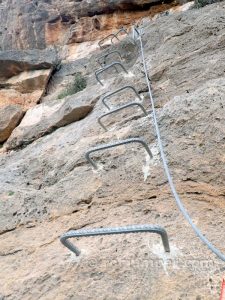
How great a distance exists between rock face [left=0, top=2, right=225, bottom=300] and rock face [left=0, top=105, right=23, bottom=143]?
A: 11.7ft

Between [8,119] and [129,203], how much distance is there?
623 centimetres

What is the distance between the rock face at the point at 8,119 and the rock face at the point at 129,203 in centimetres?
357

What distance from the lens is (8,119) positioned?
8.66m

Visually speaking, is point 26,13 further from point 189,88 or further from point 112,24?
point 189,88

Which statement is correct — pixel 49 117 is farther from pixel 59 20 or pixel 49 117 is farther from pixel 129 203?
pixel 59 20

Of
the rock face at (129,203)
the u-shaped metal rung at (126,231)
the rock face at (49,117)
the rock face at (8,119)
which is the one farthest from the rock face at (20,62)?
the u-shaped metal rung at (126,231)

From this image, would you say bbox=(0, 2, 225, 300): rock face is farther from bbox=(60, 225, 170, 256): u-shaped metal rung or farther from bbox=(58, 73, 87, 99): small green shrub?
bbox=(58, 73, 87, 99): small green shrub

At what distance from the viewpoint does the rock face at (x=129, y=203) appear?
2279 millimetres

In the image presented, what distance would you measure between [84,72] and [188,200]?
8189 millimetres

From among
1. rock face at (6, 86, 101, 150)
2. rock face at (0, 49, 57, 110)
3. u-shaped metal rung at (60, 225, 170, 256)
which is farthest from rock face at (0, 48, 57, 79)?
u-shaped metal rung at (60, 225, 170, 256)

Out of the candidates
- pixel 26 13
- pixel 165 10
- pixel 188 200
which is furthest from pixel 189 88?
pixel 26 13

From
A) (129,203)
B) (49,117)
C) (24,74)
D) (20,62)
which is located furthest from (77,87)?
(129,203)

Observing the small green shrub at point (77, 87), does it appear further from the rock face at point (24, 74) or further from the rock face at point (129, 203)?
the rock face at point (129, 203)

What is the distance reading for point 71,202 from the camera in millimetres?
3492
